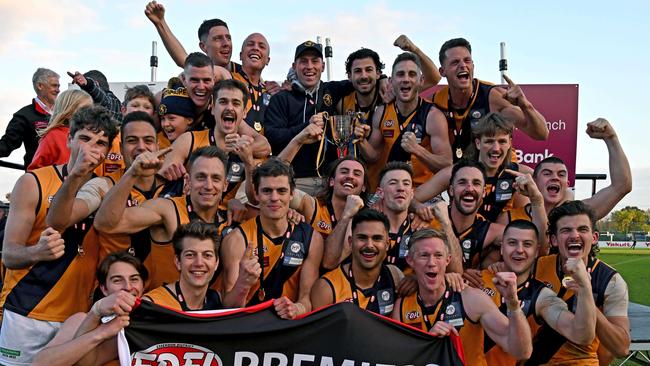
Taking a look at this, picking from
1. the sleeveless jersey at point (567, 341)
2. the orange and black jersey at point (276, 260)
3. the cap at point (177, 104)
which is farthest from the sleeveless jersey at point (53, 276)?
the sleeveless jersey at point (567, 341)

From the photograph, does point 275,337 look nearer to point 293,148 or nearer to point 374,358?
point 374,358

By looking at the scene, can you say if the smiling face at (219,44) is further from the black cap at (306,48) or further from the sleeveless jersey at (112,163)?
the sleeveless jersey at (112,163)

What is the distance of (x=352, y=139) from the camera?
238 inches

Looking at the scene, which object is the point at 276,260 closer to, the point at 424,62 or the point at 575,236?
the point at 575,236

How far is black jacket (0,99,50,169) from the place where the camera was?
6.33 metres

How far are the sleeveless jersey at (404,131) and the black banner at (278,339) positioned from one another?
262 centimetres

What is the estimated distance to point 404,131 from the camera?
A: 636 cm

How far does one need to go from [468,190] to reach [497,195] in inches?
24.7

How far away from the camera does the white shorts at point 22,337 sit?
4234mm

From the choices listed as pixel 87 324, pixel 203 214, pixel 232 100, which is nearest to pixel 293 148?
pixel 232 100

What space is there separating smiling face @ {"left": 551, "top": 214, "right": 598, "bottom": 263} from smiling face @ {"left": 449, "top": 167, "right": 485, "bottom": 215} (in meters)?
0.77

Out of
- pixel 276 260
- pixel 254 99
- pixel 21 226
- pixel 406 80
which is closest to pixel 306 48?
pixel 254 99

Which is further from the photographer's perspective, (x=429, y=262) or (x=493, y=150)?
(x=493, y=150)

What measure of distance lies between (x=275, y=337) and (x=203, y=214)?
3.97ft
